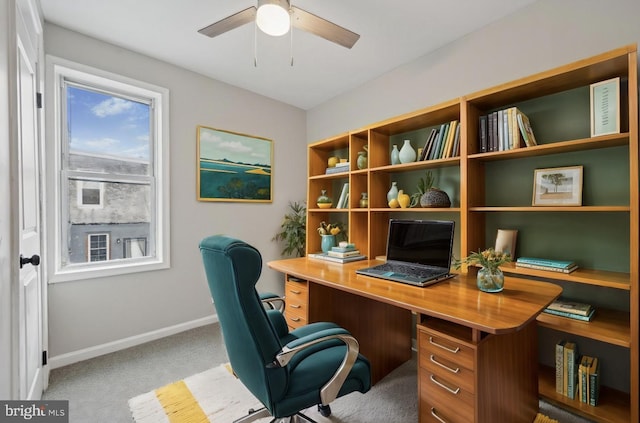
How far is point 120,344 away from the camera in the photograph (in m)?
2.51

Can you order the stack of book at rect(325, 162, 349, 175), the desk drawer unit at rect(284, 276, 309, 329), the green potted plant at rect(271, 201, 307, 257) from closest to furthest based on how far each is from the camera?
1. the desk drawer unit at rect(284, 276, 309, 329)
2. the stack of book at rect(325, 162, 349, 175)
3. the green potted plant at rect(271, 201, 307, 257)

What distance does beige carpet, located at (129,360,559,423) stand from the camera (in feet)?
5.56

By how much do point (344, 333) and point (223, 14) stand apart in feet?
7.45

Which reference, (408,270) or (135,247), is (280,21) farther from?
(135,247)

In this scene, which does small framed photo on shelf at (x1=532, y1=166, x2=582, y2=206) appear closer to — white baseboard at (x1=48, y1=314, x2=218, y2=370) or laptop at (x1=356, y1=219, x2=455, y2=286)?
laptop at (x1=356, y1=219, x2=455, y2=286)

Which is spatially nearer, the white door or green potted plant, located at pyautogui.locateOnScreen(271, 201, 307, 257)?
the white door

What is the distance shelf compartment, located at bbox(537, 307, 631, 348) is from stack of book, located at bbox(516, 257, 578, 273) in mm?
274

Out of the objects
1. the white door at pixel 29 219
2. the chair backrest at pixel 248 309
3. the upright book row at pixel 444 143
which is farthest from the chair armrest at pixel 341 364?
the upright book row at pixel 444 143

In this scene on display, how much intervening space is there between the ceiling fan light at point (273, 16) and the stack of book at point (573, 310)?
221 centimetres

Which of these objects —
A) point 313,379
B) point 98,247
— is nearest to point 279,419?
point 313,379

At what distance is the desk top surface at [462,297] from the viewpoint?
3.67 ft

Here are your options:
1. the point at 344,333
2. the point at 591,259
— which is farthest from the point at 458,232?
the point at 344,333

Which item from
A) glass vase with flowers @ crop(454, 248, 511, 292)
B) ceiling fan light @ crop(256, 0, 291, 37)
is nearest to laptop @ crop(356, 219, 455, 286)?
glass vase with flowers @ crop(454, 248, 511, 292)

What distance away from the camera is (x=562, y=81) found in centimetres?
168
